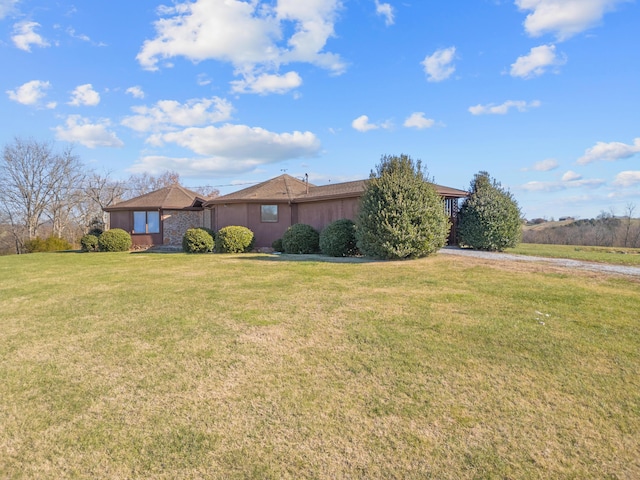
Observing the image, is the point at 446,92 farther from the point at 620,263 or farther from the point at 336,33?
the point at 620,263

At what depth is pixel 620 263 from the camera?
10156mm

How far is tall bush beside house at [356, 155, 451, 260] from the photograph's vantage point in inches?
427

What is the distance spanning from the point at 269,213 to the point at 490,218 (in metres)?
10.3

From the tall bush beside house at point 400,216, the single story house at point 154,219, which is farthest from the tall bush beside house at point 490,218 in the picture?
the single story house at point 154,219

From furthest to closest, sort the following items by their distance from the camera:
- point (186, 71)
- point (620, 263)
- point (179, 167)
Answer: point (179, 167) → point (186, 71) → point (620, 263)

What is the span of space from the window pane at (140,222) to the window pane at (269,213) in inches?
354

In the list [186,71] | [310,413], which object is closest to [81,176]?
[186,71]

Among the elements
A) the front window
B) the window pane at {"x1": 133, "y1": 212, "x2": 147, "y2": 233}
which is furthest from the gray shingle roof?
the window pane at {"x1": 133, "y1": 212, "x2": 147, "y2": 233}

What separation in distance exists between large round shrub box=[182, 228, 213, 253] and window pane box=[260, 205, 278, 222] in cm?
287

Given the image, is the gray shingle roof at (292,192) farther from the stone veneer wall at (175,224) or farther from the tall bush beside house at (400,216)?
the tall bush beside house at (400,216)

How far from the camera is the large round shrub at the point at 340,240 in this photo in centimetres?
1308

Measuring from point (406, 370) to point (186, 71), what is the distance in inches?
616

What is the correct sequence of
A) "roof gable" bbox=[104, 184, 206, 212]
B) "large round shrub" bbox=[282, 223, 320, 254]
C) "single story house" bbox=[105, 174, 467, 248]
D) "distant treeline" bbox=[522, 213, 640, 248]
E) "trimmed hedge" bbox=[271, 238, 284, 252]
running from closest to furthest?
1. "large round shrub" bbox=[282, 223, 320, 254]
2. "single story house" bbox=[105, 174, 467, 248]
3. "trimmed hedge" bbox=[271, 238, 284, 252]
4. "roof gable" bbox=[104, 184, 206, 212]
5. "distant treeline" bbox=[522, 213, 640, 248]

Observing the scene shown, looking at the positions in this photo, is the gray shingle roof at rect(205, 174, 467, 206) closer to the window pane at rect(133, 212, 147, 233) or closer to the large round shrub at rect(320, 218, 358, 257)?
the large round shrub at rect(320, 218, 358, 257)
